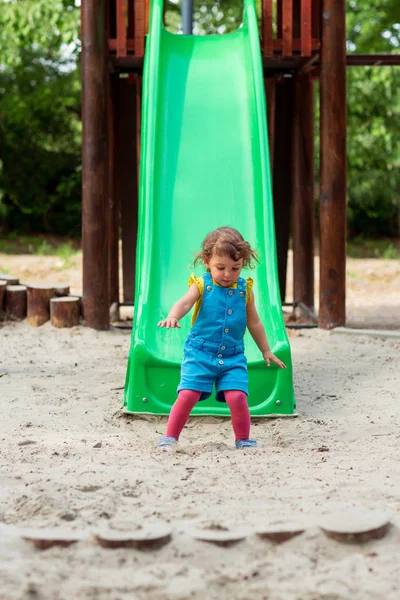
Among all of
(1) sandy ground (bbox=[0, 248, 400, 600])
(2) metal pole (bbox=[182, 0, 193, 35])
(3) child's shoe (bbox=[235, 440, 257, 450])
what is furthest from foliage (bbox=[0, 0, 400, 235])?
(3) child's shoe (bbox=[235, 440, 257, 450])

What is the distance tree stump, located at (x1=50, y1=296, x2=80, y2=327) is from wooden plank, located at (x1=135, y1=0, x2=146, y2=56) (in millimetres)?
2056

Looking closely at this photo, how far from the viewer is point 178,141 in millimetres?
6344

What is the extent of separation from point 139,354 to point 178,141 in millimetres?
2275

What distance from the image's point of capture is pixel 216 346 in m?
4.05

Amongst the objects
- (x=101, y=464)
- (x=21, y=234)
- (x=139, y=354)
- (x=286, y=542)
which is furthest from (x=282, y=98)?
(x=21, y=234)

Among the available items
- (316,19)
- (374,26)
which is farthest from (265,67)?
(374,26)

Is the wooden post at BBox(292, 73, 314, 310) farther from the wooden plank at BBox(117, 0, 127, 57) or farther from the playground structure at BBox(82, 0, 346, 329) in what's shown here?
the wooden plank at BBox(117, 0, 127, 57)

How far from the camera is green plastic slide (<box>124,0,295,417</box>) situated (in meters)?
4.63

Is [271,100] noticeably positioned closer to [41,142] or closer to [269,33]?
[269,33]

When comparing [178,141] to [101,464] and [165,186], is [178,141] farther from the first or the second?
[101,464]

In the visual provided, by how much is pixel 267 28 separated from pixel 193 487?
4846mm

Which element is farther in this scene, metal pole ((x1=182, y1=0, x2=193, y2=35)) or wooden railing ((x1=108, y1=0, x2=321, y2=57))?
metal pole ((x1=182, y1=0, x2=193, y2=35))

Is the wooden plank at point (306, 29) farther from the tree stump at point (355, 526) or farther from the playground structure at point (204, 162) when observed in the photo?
the tree stump at point (355, 526)

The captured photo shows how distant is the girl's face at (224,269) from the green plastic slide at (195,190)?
704 millimetres
